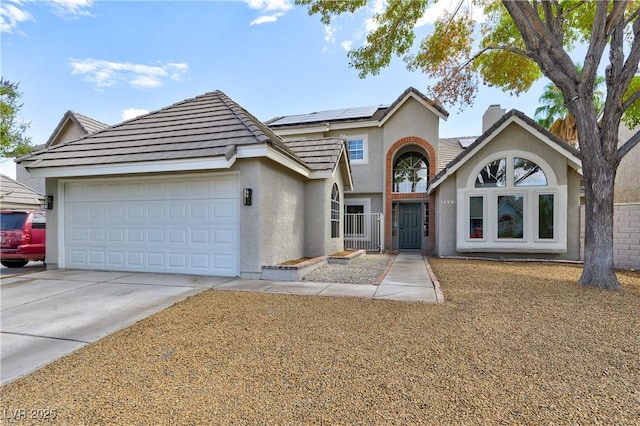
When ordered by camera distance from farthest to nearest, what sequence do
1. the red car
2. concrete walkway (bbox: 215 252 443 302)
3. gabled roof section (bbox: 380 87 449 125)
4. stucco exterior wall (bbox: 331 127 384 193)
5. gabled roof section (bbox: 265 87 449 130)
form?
1. stucco exterior wall (bbox: 331 127 384 193)
2. gabled roof section (bbox: 265 87 449 130)
3. gabled roof section (bbox: 380 87 449 125)
4. the red car
5. concrete walkway (bbox: 215 252 443 302)

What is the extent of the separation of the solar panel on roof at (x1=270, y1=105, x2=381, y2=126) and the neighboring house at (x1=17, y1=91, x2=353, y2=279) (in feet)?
25.7

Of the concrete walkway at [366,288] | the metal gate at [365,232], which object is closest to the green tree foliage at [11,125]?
the concrete walkway at [366,288]

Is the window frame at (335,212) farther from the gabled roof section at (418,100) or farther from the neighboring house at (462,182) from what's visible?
the gabled roof section at (418,100)

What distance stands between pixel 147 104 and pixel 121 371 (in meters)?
17.2

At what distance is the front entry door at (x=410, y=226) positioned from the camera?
53.1ft

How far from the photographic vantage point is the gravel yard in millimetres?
7652

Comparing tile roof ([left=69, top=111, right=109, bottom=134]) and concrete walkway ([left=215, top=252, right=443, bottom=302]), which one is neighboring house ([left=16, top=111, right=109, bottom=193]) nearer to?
tile roof ([left=69, top=111, right=109, bottom=134])

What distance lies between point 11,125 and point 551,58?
18.2 meters

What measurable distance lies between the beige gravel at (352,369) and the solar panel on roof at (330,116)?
44.3 feet

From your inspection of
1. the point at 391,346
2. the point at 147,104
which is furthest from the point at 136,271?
the point at 147,104

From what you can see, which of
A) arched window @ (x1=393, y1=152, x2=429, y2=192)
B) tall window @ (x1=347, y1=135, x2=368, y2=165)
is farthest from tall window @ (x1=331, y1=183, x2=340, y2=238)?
arched window @ (x1=393, y1=152, x2=429, y2=192)

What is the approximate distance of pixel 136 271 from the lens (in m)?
8.55

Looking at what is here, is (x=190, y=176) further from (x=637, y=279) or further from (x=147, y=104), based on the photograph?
(x=637, y=279)

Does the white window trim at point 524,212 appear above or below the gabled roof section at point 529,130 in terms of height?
below
